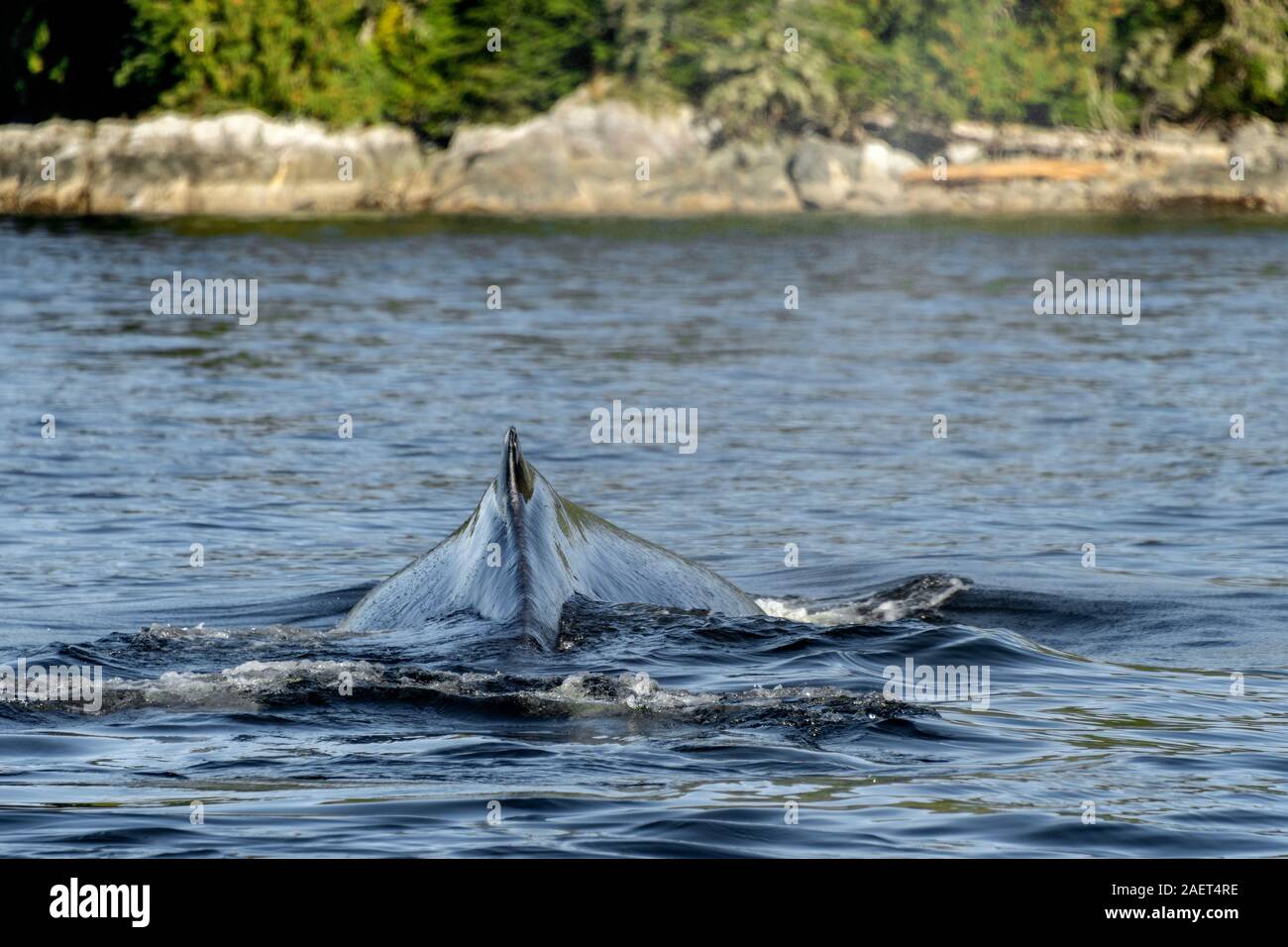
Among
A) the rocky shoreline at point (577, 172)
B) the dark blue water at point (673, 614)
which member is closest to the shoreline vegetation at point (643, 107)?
the rocky shoreline at point (577, 172)

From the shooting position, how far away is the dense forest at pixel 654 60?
78.9m

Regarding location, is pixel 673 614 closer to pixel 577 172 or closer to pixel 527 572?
pixel 527 572

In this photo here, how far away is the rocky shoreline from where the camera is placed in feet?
230

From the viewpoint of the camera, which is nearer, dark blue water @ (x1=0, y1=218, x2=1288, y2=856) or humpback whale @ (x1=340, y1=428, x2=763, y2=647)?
dark blue water @ (x1=0, y1=218, x2=1288, y2=856)

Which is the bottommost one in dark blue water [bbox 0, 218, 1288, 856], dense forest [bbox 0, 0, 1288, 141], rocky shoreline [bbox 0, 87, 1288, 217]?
dark blue water [bbox 0, 218, 1288, 856]

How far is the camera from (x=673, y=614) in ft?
34.7

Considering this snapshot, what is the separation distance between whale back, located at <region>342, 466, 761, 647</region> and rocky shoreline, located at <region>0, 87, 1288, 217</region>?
5908cm

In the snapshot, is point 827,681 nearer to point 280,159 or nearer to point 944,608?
point 944,608

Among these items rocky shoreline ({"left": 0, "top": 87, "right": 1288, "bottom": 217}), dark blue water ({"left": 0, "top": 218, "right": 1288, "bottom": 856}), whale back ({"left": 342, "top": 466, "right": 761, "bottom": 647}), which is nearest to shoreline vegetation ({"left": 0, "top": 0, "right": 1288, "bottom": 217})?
rocky shoreline ({"left": 0, "top": 87, "right": 1288, "bottom": 217})

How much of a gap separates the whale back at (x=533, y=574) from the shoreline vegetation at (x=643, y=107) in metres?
60.3

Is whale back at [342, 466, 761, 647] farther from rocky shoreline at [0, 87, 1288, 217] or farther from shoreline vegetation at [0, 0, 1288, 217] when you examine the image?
shoreline vegetation at [0, 0, 1288, 217]

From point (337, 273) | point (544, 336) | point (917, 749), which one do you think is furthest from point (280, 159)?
point (917, 749)

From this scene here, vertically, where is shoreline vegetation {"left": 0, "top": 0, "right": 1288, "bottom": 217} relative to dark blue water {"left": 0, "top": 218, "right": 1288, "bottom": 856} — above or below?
above

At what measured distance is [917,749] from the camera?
847 centimetres
